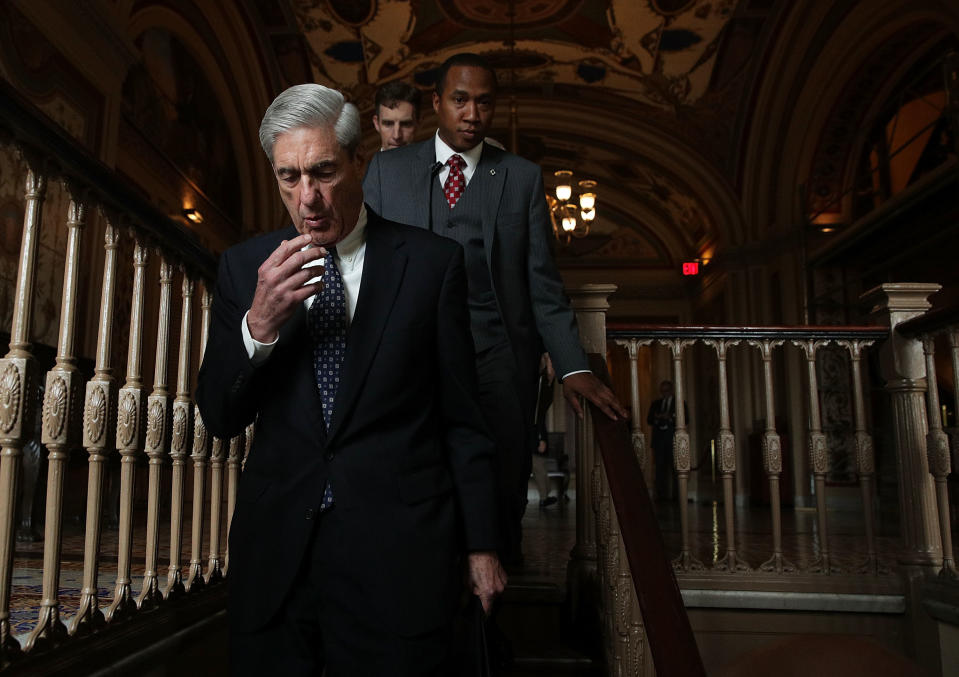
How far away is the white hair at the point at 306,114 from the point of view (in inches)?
57.6

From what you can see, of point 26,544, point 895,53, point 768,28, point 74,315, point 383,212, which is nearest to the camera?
point 74,315

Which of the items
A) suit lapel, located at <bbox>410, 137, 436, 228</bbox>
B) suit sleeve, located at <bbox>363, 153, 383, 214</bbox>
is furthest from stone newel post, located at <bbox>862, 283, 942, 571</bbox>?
suit sleeve, located at <bbox>363, 153, 383, 214</bbox>

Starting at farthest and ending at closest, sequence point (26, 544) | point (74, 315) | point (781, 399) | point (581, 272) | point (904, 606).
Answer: point (581, 272) → point (781, 399) → point (26, 544) → point (904, 606) → point (74, 315)

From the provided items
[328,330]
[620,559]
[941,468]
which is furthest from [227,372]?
Result: [941,468]

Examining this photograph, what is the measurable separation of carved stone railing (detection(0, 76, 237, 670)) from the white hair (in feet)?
1.66

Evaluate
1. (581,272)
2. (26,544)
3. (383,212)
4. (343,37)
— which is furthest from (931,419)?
(581,272)

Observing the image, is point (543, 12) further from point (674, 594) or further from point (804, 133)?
point (674, 594)

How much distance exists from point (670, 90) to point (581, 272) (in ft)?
20.4

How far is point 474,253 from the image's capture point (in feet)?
7.64

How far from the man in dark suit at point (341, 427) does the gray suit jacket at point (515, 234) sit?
76 centimetres

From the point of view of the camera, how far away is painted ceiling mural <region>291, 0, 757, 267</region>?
10719mm

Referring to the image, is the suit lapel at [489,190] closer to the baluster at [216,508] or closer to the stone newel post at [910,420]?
the baluster at [216,508]

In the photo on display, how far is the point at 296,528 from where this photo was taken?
1.40 m

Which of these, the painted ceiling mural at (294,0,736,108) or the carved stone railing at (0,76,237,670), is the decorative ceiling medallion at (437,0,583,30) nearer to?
the painted ceiling mural at (294,0,736,108)
